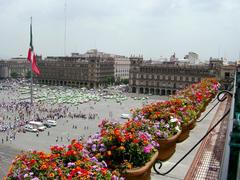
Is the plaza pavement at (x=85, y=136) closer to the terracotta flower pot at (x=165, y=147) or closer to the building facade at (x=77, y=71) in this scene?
the terracotta flower pot at (x=165, y=147)

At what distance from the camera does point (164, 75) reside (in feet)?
299

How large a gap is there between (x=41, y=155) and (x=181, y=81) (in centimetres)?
8726

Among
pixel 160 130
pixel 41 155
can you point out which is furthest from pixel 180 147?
pixel 41 155

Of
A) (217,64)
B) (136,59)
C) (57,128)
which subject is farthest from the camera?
(136,59)

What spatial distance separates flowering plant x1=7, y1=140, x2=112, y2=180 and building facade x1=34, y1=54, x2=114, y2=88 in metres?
102

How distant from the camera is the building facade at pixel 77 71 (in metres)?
107

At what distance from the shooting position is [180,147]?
841 cm

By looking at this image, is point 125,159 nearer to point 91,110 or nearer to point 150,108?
point 150,108

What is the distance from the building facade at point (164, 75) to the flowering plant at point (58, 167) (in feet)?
273

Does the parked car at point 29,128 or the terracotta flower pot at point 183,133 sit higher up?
the terracotta flower pot at point 183,133

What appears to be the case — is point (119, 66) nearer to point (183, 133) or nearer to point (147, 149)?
point (183, 133)

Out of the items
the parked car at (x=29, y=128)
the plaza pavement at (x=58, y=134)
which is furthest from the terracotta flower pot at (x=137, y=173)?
the parked car at (x=29, y=128)

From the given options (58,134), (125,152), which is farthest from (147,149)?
(58,134)

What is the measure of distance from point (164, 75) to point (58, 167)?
290 feet
